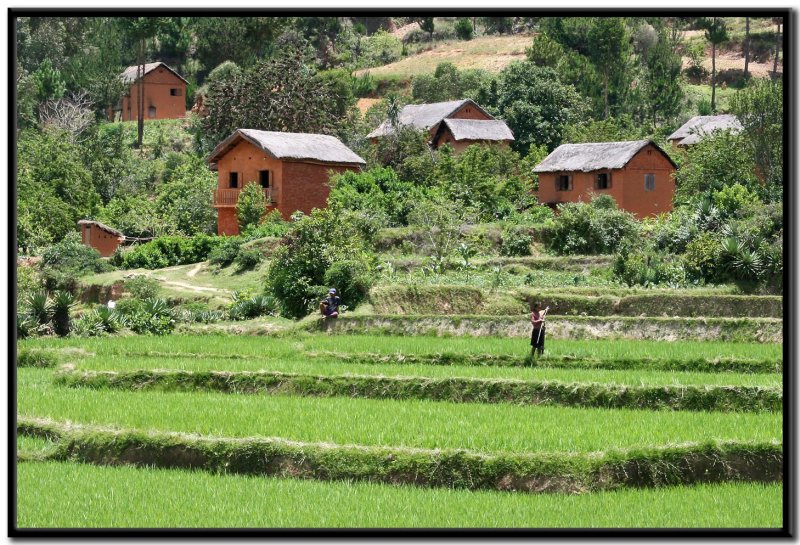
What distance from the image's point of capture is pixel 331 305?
23.9 metres

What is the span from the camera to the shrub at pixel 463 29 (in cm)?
8116

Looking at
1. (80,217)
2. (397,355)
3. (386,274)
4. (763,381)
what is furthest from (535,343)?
(80,217)

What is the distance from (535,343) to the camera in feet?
62.7

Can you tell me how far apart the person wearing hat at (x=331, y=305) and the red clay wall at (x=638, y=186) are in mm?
21416

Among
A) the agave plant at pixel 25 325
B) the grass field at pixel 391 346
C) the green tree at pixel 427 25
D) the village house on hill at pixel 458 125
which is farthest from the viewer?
the green tree at pixel 427 25

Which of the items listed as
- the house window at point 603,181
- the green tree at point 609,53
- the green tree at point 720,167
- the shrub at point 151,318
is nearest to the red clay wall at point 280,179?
the house window at point 603,181

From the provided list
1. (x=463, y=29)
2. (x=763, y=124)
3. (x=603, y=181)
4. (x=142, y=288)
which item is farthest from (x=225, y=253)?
(x=463, y=29)

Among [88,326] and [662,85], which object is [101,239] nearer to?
[88,326]

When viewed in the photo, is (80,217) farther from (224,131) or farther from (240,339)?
(240,339)

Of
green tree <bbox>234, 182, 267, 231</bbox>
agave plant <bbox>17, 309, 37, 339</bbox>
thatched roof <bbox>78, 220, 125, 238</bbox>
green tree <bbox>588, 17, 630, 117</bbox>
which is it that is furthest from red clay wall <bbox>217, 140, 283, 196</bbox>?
green tree <bbox>588, 17, 630, 117</bbox>

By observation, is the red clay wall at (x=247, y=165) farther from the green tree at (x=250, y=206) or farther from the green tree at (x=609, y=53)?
the green tree at (x=609, y=53)

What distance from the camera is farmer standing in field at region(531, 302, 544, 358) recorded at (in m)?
18.9

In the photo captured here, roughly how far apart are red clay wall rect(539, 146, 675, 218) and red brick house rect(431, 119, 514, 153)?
919 cm

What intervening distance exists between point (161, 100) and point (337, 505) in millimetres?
59390
